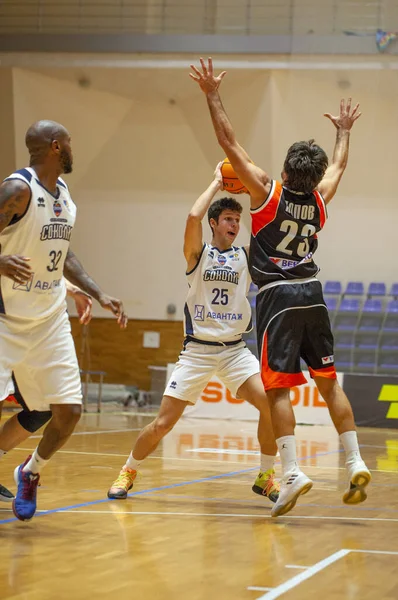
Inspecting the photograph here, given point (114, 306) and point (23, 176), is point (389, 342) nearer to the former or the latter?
point (114, 306)

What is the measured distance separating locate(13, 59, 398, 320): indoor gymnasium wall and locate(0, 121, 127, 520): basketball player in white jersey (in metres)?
13.8

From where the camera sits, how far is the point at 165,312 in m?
19.7

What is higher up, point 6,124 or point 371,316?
point 6,124

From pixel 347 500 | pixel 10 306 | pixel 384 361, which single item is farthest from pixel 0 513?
pixel 384 361

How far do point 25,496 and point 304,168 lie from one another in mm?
2358

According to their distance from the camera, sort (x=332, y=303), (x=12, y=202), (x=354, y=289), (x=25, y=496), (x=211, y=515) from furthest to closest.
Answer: (x=332, y=303) → (x=354, y=289) → (x=211, y=515) → (x=25, y=496) → (x=12, y=202)

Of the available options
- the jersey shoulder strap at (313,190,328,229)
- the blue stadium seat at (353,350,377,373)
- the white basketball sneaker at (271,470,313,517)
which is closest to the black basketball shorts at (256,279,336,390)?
the jersey shoulder strap at (313,190,328,229)

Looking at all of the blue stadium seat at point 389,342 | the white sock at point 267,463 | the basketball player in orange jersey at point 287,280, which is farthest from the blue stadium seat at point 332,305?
the basketball player in orange jersey at point 287,280

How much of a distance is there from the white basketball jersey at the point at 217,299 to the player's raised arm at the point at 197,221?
78mm

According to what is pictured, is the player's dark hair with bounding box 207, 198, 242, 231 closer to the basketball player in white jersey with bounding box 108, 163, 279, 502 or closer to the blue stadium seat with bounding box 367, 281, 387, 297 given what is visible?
the basketball player in white jersey with bounding box 108, 163, 279, 502

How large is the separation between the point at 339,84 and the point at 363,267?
3.63 meters

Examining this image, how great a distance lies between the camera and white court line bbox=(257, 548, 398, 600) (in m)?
3.34

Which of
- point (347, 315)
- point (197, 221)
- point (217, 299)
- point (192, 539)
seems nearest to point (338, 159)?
point (197, 221)

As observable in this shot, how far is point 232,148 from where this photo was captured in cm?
516
